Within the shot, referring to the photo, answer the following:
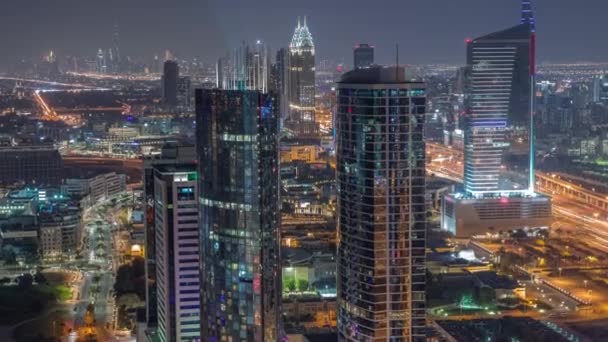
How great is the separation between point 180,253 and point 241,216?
1653 mm

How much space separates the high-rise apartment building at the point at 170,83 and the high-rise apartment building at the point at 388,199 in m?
15.9

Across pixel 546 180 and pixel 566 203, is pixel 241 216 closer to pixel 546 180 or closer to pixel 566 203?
pixel 566 203

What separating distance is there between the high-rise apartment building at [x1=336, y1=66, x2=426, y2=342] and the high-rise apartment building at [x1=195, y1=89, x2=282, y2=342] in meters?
0.83

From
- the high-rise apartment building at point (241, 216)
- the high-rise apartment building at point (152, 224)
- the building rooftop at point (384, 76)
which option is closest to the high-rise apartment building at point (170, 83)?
the high-rise apartment building at point (152, 224)

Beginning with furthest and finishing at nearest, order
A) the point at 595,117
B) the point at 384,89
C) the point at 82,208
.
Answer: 1. the point at 595,117
2. the point at 82,208
3. the point at 384,89

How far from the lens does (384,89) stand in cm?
803

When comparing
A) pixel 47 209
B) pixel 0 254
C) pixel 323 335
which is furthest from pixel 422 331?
pixel 47 209

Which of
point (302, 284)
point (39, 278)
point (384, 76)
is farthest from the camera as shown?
point (39, 278)

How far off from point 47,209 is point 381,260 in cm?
1163

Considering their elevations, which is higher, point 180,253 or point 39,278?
point 180,253

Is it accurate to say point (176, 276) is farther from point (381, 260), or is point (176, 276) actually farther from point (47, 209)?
point (47, 209)

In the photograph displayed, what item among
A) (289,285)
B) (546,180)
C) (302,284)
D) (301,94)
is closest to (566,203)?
(546,180)

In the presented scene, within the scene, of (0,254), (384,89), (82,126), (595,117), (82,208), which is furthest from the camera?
(82,126)

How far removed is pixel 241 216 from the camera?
27.6ft
